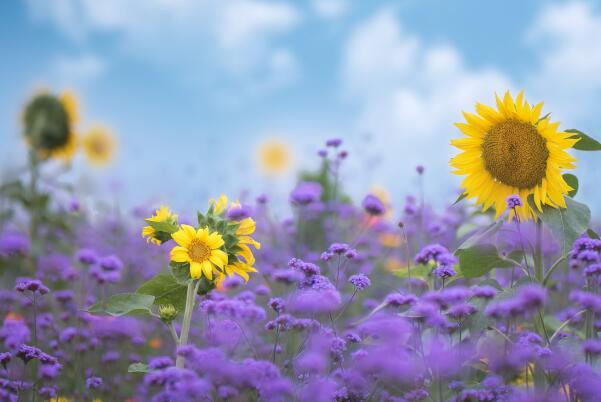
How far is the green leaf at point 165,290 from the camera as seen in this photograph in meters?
3.00

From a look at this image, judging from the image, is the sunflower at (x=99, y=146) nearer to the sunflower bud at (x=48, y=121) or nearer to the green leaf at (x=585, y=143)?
the sunflower bud at (x=48, y=121)

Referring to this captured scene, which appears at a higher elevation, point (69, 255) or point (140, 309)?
point (69, 255)

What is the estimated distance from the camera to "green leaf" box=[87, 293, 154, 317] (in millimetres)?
2748

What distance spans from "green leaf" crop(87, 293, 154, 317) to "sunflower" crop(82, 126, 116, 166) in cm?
610

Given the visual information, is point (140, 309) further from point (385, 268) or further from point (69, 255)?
point (385, 268)

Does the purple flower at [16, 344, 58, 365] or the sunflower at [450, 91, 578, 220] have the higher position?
the sunflower at [450, 91, 578, 220]

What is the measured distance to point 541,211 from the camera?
3256 mm

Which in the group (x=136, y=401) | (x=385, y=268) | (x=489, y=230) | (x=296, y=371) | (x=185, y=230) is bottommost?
(x=136, y=401)

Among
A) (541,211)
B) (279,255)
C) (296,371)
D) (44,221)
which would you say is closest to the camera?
(296,371)

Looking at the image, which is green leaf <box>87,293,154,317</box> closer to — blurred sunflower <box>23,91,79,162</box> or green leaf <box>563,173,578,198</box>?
green leaf <box>563,173,578,198</box>

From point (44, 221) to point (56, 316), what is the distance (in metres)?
1.79

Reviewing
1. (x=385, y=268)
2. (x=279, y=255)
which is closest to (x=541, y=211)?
(x=279, y=255)

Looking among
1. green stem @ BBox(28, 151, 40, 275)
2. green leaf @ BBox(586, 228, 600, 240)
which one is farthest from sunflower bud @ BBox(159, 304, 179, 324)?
green stem @ BBox(28, 151, 40, 275)

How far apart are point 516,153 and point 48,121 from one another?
6.08 m
